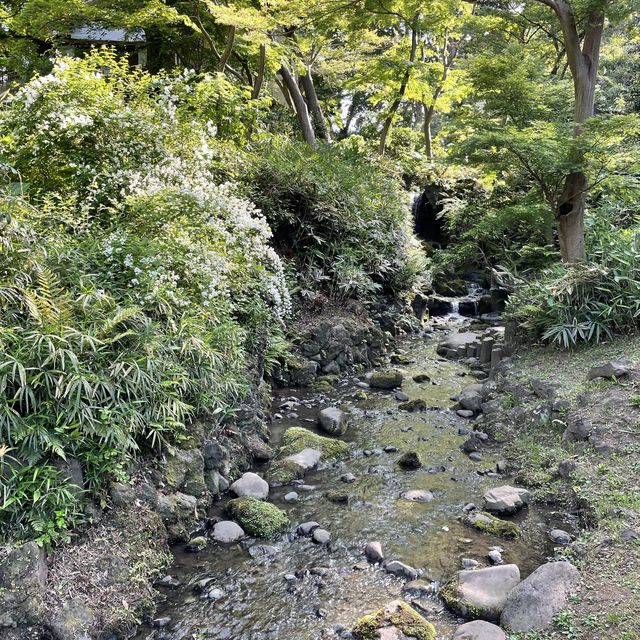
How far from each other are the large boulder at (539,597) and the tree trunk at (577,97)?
6.27 metres

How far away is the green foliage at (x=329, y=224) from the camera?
415 inches

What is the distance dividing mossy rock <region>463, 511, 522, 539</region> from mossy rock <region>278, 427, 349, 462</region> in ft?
6.48

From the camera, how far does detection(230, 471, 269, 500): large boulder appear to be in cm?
545

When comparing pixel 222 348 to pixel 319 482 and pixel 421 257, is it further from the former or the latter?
pixel 421 257

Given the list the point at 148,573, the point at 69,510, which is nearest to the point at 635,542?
the point at 148,573

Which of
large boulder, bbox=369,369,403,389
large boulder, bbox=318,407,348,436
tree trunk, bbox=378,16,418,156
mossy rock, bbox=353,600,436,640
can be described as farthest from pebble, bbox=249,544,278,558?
tree trunk, bbox=378,16,418,156

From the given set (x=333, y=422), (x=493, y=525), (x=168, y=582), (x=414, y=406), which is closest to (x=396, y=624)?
(x=493, y=525)

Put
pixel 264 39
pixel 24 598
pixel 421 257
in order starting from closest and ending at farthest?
1. pixel 24 598
2. pixel 264 39
3. pixel 421 257

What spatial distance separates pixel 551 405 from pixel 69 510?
5.57 m

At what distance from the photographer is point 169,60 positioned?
16.0 meters

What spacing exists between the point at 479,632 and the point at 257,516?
7.39 ft

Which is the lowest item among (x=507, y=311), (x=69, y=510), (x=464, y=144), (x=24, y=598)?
(x=24, y=598)

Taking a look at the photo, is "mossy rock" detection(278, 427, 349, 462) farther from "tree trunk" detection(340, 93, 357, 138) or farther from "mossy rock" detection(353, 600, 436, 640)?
"tree trunk" detection(340, 93, 357, 138)

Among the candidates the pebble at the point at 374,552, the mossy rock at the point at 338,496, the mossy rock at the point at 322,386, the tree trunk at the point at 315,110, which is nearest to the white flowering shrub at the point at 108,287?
the mossy rock at the point at 322,386
